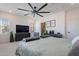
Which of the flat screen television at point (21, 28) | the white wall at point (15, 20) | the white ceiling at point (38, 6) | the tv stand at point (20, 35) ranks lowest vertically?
the tv stand at point (20, 35)

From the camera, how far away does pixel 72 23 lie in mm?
2180

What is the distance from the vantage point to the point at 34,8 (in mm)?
2174

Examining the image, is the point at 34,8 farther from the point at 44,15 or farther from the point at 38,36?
the point at 38,36

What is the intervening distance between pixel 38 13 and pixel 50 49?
0.98 metres

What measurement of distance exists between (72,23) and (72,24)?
0.02m

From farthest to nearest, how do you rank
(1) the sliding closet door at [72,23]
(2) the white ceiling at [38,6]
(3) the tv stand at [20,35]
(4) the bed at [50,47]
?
(3) the tv stand at [20,35] → (1) the sliding closet door at [72,23] → (2) the white ceiling at [38,6] → (4) the bed at [50,47]

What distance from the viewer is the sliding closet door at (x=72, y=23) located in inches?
80.7

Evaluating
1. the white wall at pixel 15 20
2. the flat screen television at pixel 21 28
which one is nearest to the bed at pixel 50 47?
the flat screen television at pixel 21 28

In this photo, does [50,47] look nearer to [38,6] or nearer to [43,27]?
[43,27]

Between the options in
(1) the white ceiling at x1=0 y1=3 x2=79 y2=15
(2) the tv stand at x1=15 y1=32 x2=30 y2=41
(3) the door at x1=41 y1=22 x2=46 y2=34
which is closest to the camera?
(1) the white ceiling at x1=0 y1=3 x2=79 y2=15

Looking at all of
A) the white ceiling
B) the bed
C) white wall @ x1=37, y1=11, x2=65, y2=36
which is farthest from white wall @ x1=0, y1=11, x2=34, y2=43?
the bed

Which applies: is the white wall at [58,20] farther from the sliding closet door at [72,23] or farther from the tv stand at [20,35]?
the tv stand at [20,35]

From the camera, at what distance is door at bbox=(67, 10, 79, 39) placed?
80.7 inches

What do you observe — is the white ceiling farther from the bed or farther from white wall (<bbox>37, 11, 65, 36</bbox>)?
the bed
